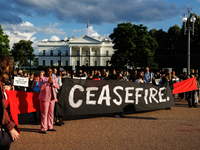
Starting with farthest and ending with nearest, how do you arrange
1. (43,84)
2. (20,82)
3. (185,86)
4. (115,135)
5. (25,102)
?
(185,86) < (20,82) < (25,102) < (43,84) < (115,135)

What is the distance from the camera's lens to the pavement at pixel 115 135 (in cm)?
450

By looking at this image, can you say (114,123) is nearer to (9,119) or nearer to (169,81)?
(169,81)

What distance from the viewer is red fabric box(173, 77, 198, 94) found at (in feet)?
34.4

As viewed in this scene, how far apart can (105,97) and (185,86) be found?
532cm

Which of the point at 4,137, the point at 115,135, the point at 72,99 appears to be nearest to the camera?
the point at 4,137

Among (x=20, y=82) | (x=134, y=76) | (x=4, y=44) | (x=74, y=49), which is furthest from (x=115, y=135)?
(x=74, y=49)

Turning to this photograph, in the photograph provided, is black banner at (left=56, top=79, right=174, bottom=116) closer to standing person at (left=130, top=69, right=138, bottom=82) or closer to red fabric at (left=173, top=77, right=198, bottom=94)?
standing person at (left=130, top=69, right=138, bottom=82)

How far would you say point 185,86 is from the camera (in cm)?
1069

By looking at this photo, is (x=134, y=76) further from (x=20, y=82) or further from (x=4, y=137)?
(x=4, y=137)

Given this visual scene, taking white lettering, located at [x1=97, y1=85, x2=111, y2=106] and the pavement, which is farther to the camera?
white lettering, located at [x1=97, y1=85, x2=111, y2=106]

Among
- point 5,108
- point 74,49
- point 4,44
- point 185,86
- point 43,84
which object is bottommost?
point 185,86

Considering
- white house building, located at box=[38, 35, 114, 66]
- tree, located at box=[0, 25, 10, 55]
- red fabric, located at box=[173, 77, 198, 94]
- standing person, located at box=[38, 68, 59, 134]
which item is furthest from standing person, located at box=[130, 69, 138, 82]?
white house building, located at box=[38, 35, 114, 66]

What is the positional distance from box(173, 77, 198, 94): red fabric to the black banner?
192 centimetres

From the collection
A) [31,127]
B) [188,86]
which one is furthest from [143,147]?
[188,86]
